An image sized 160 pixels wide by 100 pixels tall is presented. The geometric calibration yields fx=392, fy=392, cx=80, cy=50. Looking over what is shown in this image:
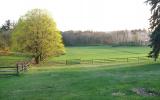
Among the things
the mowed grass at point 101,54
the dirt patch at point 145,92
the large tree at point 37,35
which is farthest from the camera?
the mowed grass at point 101,54

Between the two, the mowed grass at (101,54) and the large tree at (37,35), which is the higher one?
the large tree at (37,35)

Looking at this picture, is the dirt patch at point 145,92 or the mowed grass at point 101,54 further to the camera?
the mowed grass at point 101,54

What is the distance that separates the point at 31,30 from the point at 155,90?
48.7m

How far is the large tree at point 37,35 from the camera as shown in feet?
230

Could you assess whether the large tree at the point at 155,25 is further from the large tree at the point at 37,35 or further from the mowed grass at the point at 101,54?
the mowed grass at the point at 101,54

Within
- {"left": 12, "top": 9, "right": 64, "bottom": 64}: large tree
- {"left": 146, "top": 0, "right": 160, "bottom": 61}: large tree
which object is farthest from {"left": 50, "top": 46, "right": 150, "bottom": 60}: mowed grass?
{"left": 146, "top": 0, "right": 160, "bottom": 61}: large tree

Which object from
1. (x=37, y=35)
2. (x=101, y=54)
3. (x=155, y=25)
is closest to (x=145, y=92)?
(x=155, y=25)

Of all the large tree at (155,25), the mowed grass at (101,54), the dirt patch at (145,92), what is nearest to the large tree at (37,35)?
the mowed grass at (101,54)

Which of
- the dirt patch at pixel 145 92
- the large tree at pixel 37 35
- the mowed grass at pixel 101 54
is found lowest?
the mowed grass at pixel 101 54

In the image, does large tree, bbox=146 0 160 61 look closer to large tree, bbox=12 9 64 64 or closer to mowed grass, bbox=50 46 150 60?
large tree, bbox=12 9 64 64

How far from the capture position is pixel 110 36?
193 metres

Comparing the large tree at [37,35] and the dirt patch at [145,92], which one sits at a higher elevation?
the large tree at [37,35]

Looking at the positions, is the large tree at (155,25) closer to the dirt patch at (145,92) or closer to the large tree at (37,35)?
the dirt patch at (145,92)

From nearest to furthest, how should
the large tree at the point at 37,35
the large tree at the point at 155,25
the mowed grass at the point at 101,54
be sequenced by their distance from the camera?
1. the large tree at the point at 155,25
2. the large tree at the point at 37,35
3. the mowed grass at the point at 101,54
